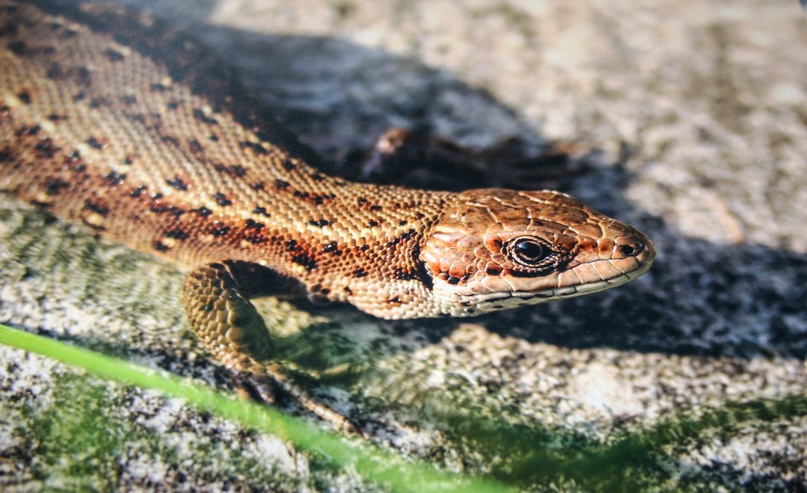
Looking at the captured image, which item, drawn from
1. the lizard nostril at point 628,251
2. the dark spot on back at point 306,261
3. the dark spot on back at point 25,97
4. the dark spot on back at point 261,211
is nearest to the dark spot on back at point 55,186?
the dark spot on back at point 25,97

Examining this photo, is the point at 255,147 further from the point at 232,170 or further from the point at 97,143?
the point at 97,143

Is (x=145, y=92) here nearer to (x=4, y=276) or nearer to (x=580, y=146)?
(x=4, y=276)

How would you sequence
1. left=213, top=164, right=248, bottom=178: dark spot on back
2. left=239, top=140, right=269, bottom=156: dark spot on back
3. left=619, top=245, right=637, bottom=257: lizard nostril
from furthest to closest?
1. left=239, top=140, right=269, bottom=156: dark spot on back
2. left=213, top=164, right=248, bottom=178: dark spot on back
3. left=619, top=245, right=637, bottom=257: lizard nostril

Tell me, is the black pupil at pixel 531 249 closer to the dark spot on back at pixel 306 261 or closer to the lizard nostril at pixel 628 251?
the lizard nostril at pixel 628 251

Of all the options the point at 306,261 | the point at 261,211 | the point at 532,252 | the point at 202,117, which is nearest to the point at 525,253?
the point at 532,252

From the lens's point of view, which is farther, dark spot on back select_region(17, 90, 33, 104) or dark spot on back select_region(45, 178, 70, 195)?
dark spot on back select_region(17, 90, 33, 104)

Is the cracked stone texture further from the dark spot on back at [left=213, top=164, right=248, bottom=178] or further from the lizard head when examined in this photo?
the dark spot on back at [left=213, top=164, right=248, bottom=178]

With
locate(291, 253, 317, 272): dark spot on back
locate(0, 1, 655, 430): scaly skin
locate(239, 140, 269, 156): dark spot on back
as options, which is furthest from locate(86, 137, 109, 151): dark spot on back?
locate(291, 253, 317, 272): dark spot on back
